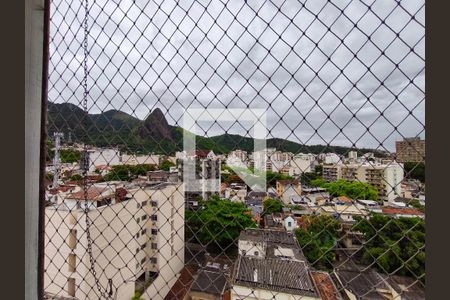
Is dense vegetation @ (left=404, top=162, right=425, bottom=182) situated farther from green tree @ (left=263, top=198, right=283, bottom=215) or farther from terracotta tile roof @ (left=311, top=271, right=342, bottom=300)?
terracotta tile roof @ (left=311, top=271, right=342, bottom=300)

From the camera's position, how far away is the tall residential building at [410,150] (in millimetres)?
464

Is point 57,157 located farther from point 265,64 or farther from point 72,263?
point 72,263

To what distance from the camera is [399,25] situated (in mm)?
503

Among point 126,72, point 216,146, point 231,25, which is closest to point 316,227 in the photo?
point 216,146

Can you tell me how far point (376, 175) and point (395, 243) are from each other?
0.16 meters

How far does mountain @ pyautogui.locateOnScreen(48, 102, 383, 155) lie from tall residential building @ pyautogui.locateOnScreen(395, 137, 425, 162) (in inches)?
14.1

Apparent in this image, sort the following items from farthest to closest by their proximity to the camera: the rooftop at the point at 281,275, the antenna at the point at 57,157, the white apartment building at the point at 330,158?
1. the rooftop at the point at 281,275
2. the antenna at the point at 57,157
3. the white apartment building at the point at 330,158

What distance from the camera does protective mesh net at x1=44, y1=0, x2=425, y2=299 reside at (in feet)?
1.73

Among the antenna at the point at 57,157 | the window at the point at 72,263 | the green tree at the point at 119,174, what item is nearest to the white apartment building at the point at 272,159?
the green tree at the point at 119,174

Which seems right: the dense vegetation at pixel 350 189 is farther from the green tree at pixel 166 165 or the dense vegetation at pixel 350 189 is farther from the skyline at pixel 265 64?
the green tree at pixel 166 165

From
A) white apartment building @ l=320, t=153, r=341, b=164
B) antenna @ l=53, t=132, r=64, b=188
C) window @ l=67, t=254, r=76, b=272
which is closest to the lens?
white apartment building @ l=320, t=153, r=341, b=164

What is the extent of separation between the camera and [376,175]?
614mm

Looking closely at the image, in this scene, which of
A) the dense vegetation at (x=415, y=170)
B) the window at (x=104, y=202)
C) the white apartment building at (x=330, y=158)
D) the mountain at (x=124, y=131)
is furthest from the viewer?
the window at (x=104, y=202)

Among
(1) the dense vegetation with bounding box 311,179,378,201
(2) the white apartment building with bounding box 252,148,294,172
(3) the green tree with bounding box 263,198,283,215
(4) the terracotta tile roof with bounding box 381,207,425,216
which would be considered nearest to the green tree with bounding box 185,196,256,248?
(3) the green tree with bounding box 263,198,283,215
